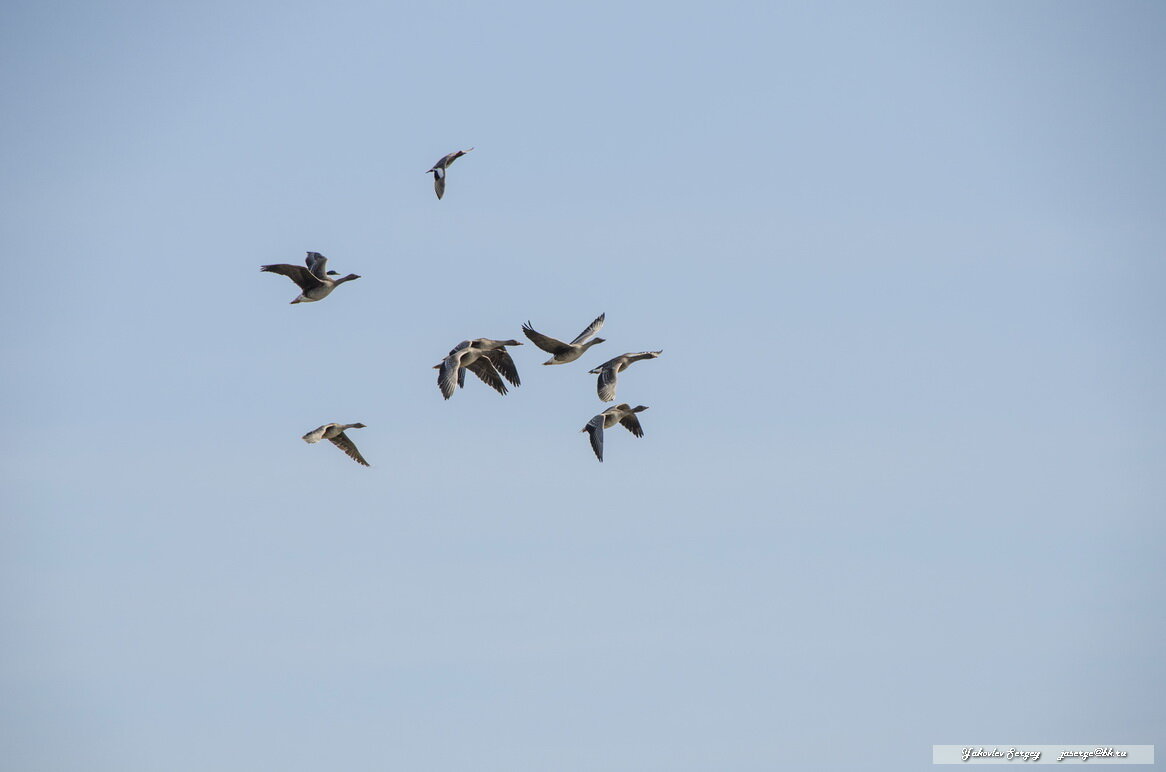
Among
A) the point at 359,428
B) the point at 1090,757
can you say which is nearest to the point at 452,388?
the point at 359,428

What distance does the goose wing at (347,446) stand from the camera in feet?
203

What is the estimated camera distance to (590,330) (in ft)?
191

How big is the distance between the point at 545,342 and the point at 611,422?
3824 mm

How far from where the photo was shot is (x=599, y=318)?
192ft

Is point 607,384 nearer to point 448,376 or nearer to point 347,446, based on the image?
point 448,376

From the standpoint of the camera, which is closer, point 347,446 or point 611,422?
point 611,422

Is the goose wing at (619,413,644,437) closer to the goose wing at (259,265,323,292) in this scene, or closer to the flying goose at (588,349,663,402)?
the flying goose at (588,349,663,402)

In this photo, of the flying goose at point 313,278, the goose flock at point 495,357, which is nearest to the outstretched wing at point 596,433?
the goose flock at point 495,357

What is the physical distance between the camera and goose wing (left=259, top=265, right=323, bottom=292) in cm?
5591

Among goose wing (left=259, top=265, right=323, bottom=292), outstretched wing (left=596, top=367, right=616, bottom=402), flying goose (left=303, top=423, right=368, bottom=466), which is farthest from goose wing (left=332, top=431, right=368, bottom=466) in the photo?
outstretched wing (left=596, top=367, right=616, bottom=402)

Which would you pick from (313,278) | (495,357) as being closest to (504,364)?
(495,357)

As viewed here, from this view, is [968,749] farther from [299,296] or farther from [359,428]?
[299,296]

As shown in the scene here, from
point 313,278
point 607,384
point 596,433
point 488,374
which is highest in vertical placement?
point 313,278

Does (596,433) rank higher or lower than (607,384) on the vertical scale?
lower
